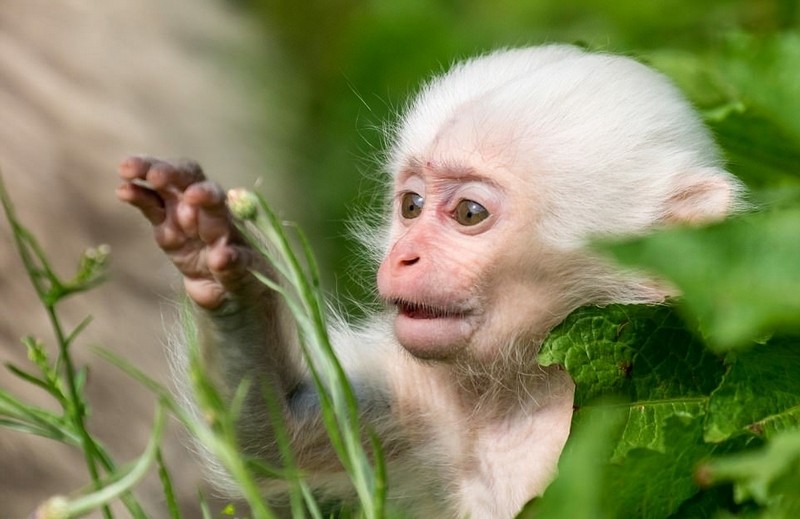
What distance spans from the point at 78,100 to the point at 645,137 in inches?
91.0

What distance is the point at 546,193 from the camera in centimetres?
304

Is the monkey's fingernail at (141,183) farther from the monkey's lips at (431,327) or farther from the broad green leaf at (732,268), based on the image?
the broad green leaf at (732,268)

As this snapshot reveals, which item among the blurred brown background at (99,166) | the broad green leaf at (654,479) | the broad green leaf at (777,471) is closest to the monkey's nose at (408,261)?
the blurred brown background at (99,166)

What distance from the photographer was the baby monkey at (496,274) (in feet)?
9.57

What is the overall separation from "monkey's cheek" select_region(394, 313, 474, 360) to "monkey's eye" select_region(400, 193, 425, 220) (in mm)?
377

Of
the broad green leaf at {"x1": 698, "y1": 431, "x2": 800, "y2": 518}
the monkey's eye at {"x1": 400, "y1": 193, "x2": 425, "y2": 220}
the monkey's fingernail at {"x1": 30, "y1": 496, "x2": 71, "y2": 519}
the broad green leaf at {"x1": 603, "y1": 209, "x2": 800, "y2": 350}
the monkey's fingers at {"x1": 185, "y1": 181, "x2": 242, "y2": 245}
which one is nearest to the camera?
the broad green leaf at {"x1": 603, "y1": 209, "x2": 800, "y2": 350}

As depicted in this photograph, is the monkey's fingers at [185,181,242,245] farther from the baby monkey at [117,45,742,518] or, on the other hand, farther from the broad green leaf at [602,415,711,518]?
the broad green leaf at [602,415,711,518]

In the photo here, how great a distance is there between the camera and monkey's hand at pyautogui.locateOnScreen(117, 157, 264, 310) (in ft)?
8.50

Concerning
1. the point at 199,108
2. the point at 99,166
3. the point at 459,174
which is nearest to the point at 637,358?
the point at 459,174

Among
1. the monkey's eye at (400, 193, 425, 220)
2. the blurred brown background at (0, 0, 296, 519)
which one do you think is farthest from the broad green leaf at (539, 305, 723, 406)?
the blurred brown background at (0, 0, 296, 519)

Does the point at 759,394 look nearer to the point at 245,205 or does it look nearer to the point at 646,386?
the point at 646,386

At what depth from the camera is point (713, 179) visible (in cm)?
302

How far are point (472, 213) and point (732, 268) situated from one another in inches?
61.4

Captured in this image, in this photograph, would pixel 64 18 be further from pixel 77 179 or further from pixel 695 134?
pixel 695 134
